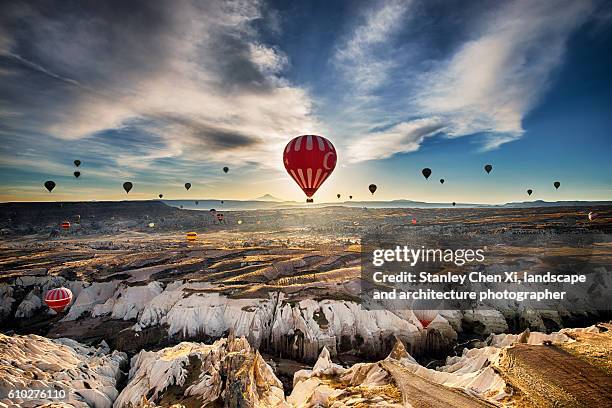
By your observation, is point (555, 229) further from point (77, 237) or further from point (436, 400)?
point (77, 237)

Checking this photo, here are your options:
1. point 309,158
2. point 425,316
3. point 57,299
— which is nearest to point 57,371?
point 57,299

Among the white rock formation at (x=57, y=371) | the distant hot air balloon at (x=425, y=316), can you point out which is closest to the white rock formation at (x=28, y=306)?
the white rock formation at (x=57, y=371)

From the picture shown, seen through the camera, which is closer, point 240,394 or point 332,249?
point 240,394

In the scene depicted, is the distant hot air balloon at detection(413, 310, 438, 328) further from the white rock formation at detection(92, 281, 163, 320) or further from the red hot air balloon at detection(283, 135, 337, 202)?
the white rock formation at detection(92, 281, 163, 320)

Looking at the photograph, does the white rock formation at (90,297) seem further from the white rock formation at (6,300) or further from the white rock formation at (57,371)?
the white rock formation at (57,371)

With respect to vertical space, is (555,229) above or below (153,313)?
above

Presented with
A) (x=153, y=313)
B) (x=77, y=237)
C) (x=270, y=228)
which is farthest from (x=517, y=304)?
(x=77, y=237)
